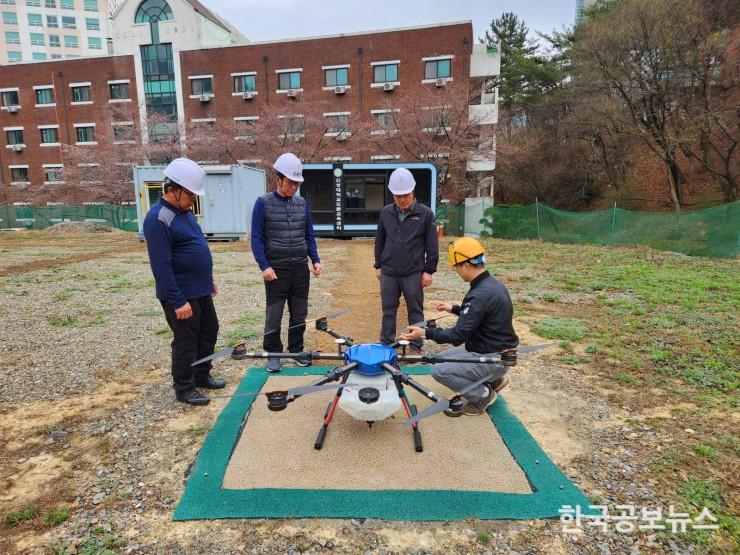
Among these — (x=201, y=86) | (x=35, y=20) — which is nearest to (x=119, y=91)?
(x=201, y=86)

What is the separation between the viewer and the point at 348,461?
8.42 ft

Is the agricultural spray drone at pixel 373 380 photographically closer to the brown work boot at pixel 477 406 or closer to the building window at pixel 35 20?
the brown work boot at pixel 477 406

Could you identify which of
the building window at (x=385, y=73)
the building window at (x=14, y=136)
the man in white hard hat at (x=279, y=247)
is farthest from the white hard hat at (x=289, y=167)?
the building window at (x=14, y=136)

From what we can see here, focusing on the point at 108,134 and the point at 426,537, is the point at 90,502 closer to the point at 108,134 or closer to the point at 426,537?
the point at 426,537

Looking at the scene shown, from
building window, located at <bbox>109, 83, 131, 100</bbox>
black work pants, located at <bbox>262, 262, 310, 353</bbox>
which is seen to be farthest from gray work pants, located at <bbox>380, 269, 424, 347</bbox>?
building window, located at <bbox>109, 83, 131, 100</bbox>

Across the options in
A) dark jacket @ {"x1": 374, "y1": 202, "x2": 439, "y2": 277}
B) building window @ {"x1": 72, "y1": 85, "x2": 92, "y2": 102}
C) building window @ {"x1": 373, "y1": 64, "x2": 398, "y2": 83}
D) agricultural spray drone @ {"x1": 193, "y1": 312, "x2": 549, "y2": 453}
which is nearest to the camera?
agricultural spray drone @ {"x1": 193, "y1": 312, "x2": 549, "y2": 453}

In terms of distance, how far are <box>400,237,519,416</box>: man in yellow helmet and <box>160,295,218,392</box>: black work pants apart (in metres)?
1.60

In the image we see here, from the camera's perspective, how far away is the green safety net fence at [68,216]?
26.0 meters

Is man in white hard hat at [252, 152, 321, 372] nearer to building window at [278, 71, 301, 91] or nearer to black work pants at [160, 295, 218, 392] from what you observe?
black work pants at [160, 295, 218, 392]

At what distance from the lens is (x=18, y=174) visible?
3412cm

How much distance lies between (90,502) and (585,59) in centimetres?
2248

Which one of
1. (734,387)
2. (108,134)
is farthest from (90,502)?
(108,134)

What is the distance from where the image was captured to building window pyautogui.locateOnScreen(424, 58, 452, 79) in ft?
90.3

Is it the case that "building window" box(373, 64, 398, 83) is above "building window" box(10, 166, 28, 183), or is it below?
above
